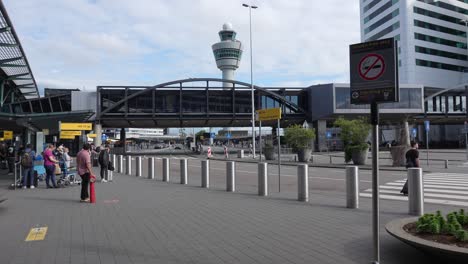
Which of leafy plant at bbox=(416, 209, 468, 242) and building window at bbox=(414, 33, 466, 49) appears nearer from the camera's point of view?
leafy plant at bbox=(416, 209, 468, 242)

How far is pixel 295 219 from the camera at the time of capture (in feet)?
28.1

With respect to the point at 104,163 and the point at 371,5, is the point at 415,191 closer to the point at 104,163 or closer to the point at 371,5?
the point at 104,163

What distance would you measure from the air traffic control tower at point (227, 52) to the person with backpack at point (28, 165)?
107 m

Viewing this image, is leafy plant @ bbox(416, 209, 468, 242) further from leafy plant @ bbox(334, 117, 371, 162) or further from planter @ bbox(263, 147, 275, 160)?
planter @ bbox(263, 147, 275, 160)

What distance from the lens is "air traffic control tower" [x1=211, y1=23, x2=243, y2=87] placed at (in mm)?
121500

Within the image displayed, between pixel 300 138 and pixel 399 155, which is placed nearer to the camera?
pixel 399 155

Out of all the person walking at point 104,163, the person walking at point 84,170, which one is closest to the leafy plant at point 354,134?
the person walking at point 104,163

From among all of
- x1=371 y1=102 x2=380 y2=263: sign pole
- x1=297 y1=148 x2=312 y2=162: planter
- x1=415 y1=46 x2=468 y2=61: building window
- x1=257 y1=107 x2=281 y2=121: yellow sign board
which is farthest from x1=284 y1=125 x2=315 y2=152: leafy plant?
x1=415 y1=46 x2=468 y2=61: building window

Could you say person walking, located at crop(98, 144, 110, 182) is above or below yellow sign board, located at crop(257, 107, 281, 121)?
below

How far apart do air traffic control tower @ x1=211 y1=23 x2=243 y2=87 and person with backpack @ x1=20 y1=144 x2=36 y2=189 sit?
10661cm

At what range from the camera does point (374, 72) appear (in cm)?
507

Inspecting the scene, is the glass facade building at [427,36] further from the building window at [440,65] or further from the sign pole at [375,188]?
the sign pole at [375,188]

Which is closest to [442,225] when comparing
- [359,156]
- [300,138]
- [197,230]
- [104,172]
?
[197,230]

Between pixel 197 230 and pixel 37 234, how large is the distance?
283 cm
